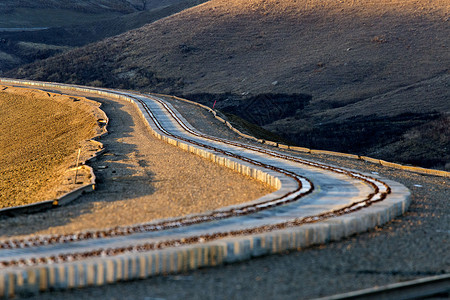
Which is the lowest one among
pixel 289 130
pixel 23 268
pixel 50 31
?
pixel 289 130

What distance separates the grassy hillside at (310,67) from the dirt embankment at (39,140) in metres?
13.9

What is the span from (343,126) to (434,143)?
322 inches

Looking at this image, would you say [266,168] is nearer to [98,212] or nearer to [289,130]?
[98,212]

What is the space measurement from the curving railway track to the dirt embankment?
6.70m

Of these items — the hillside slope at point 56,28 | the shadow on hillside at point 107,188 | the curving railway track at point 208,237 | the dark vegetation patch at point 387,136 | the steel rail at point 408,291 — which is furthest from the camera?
the hillside slope at point 56,28

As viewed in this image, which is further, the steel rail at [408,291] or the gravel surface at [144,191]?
the gravel surface at [144,191]

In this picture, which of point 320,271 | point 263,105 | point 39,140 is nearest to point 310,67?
point 263,105

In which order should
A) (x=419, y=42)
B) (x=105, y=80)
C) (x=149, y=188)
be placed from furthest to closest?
(x=105, y=80), (x=419, y=42), (x=149, y=188)

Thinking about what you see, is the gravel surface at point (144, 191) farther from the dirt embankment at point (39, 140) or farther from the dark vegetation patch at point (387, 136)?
the dark vegetation patch at point (387, 136)

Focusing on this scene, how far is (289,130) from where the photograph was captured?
44.4 m

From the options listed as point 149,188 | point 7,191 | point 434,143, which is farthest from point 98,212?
point 434,143

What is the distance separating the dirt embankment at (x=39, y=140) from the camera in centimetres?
1984

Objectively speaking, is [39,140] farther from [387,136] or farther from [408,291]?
[408,291]

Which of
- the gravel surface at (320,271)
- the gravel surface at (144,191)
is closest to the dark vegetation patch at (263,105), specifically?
the gravel surface at (144,191)
